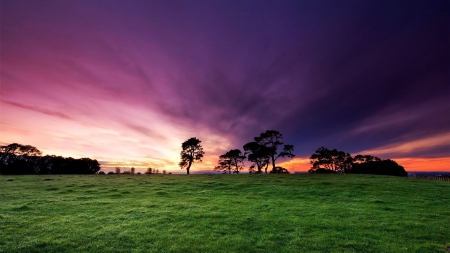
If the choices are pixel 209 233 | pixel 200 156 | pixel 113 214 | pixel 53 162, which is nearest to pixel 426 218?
pixel 209 233

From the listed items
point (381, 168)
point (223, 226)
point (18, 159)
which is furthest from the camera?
point (381, 168)

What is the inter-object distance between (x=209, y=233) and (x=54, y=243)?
7.00 m

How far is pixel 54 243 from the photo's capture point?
9227mm

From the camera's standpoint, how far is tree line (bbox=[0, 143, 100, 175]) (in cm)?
6488

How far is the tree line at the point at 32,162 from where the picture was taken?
6488cm

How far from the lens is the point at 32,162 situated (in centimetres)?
6725

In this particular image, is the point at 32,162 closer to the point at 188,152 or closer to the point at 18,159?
the point at 18,159

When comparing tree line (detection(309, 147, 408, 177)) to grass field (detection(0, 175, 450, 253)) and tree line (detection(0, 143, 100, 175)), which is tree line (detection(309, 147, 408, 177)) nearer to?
grass field (detection(0, 175, 450, 253))

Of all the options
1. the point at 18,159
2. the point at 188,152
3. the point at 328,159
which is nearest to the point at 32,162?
the point at 18,159

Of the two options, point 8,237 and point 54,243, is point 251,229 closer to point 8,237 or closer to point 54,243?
point 54,243

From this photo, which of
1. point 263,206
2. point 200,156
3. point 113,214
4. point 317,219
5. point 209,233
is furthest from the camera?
point 200,156

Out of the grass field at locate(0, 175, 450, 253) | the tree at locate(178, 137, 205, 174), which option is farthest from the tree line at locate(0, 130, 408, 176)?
the grass field at locate(0, 175, 450, 253)

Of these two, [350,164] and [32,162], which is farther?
[350,164]

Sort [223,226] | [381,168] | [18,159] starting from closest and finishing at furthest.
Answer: [223,226]
[18,159]
[381,168]
